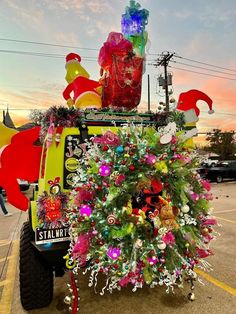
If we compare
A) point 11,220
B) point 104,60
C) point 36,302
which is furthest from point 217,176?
point 36,302

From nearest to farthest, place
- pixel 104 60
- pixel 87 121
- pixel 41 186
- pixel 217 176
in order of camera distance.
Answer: pixel 41 186 → pixel 87 121 → pixel 104 60 → pixel 217 176

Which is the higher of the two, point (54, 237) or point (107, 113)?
point (107, 113)

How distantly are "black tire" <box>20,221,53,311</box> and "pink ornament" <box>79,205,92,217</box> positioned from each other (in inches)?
39.5

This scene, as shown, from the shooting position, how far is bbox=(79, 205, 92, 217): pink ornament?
9.02 ft

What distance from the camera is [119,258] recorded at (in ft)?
8.62

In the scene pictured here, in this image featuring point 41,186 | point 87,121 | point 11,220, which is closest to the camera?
point 41,186

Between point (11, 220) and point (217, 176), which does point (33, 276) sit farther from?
point (217, 176)

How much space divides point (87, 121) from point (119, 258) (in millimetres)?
1960

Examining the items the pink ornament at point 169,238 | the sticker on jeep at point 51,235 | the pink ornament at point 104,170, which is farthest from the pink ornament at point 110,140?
the sticker on jeep at point 51,235

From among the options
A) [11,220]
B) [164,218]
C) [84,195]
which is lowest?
[11,220]

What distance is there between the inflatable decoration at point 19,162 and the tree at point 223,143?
52152 mm

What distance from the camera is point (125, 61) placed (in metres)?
4.61

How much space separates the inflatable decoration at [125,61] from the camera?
461cm

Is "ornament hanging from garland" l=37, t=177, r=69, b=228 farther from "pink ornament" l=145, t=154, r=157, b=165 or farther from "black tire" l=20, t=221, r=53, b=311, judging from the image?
"pink ornament" l=145, t=154, r=157, b=165
